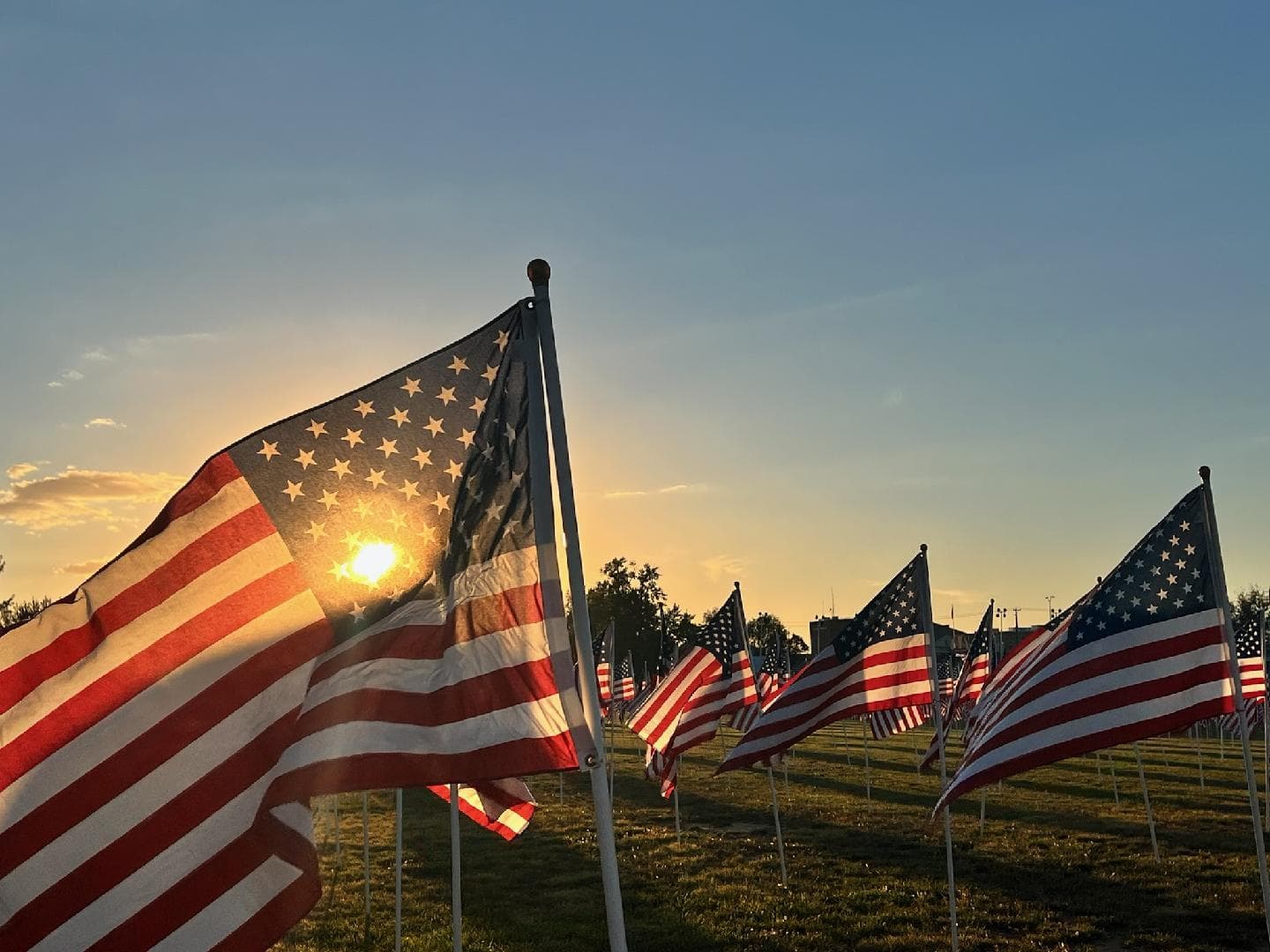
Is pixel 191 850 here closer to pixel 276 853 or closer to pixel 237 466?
pixel 276 853

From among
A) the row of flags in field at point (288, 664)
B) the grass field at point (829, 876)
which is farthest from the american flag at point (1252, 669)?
the row of flags in field at point (288, 664)

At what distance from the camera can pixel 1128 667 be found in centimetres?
945

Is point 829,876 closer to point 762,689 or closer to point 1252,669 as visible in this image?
point 1252,669

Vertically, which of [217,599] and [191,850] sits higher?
[217,599]

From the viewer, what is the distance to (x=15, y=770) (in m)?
5.54

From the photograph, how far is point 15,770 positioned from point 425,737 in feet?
6.07

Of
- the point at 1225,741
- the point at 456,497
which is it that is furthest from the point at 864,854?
the point at 1225,741

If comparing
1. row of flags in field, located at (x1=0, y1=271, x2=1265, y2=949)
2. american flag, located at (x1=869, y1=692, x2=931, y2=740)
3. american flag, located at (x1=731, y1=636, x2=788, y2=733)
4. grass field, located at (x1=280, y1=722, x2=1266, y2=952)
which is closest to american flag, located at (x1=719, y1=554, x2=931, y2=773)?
american flag, located at (x1=731, y1=636, x2=788, y2=733)

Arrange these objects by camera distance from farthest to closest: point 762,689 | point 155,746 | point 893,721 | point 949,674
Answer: point 949,674 → point 762,689 → point 893,721 → point 155,746

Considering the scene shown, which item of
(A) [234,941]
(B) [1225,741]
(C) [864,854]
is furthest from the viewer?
(B) [1225,741]

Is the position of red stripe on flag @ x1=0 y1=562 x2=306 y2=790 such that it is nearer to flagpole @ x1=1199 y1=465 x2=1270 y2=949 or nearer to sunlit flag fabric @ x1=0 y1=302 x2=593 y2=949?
sunlit flag fabric @ x1=0 y1=302 x2=593 y2=949

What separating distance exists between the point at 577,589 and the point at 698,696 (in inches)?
578

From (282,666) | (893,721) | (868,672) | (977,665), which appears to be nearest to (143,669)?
(282,666)

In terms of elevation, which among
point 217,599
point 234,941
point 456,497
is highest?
point 456,497
